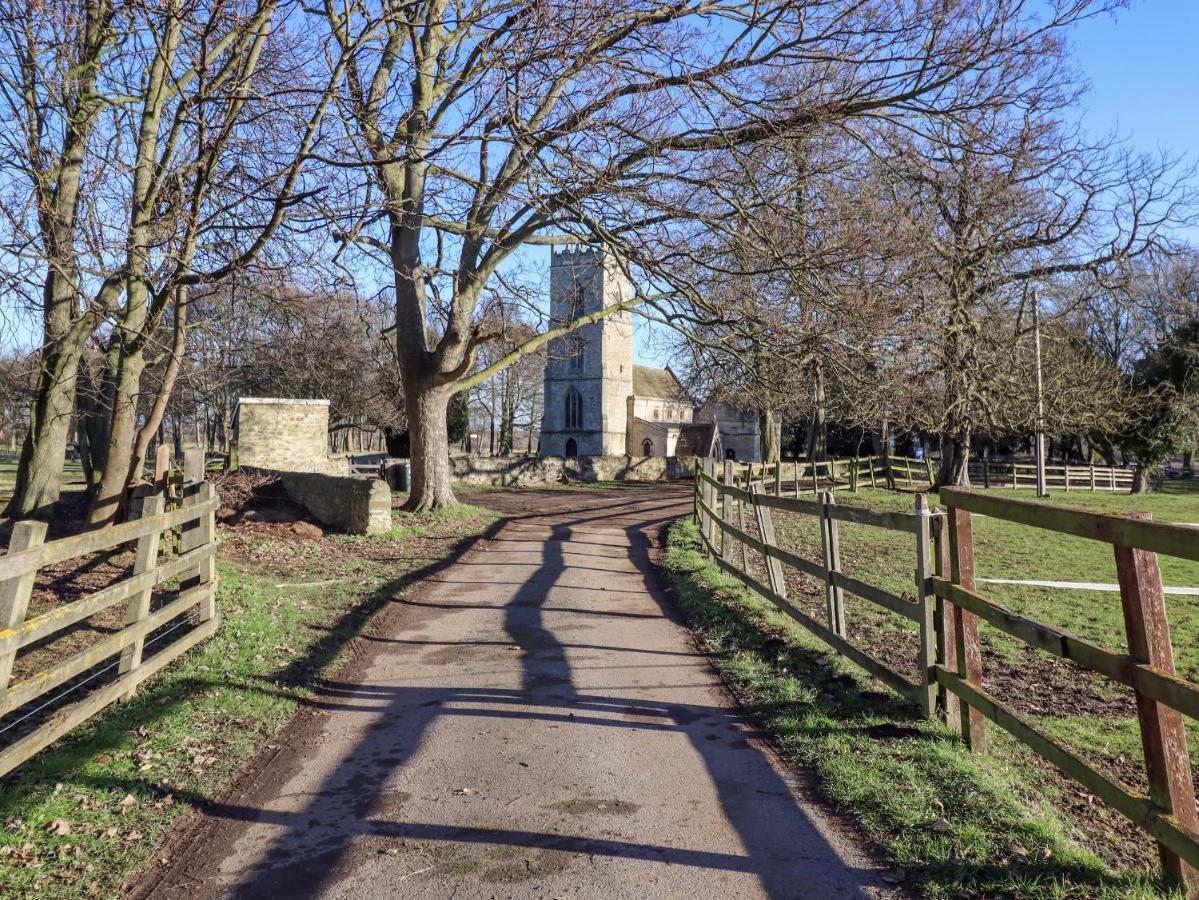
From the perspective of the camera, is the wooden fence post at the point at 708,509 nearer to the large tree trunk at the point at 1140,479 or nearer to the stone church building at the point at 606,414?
the large tree trunk at the point at 1140,479

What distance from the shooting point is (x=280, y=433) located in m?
21.9

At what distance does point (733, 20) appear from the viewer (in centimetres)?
1080

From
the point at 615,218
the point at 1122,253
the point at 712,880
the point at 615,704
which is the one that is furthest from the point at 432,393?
the point at 1122,253

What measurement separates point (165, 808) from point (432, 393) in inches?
552

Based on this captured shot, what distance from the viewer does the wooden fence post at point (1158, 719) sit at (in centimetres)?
314

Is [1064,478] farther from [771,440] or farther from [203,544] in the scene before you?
[203,544]

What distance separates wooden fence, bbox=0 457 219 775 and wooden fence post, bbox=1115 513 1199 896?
4836 millimetres

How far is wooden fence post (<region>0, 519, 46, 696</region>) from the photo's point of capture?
13.4 ft

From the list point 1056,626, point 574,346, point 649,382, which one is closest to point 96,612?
point 1056,626

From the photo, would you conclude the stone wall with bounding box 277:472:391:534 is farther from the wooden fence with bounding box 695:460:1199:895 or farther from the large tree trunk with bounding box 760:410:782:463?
the large tree trunk with bounding box 760:410:782:463

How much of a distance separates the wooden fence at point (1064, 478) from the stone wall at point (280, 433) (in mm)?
28508

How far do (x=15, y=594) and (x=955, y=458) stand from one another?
2946cm

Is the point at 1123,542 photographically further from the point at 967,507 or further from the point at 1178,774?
the point at 967,507

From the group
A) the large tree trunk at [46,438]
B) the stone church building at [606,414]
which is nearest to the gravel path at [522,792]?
the large tree trunk at [46,438]
